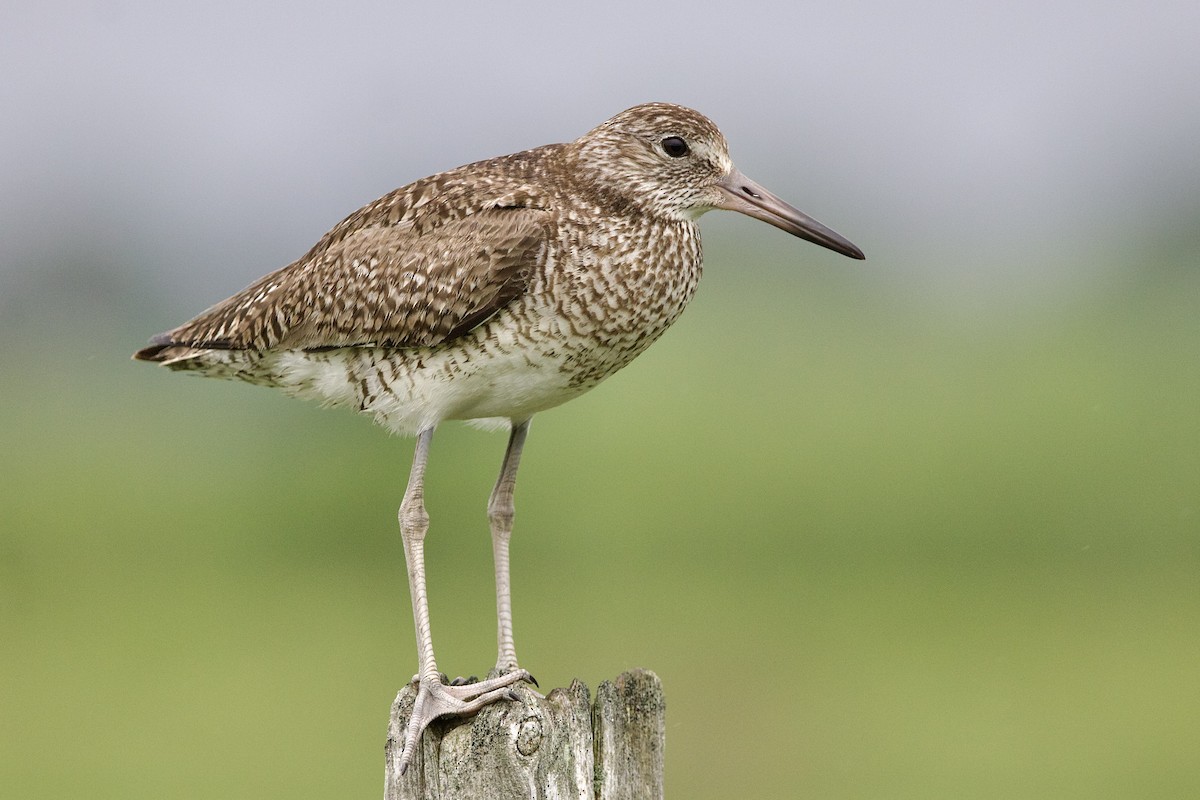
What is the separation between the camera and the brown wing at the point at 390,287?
8766mm

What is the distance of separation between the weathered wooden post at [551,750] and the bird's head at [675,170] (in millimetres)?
2785

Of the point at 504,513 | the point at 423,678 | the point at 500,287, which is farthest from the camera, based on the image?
the point at 504,513

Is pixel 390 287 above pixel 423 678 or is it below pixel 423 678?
above

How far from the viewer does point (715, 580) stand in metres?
19.8

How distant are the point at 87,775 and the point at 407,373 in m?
10.1

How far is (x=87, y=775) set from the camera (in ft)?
57.3

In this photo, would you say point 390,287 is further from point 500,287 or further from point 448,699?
point 448,699

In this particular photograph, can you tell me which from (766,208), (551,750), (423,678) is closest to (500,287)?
(766,208)

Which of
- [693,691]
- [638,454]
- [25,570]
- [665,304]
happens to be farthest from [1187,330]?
[665,304]

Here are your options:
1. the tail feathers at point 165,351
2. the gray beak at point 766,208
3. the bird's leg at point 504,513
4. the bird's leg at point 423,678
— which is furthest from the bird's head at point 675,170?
the tail feathers at point 165,351

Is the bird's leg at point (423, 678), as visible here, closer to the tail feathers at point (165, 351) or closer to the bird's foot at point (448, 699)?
the bird's foot at point (448, 699)

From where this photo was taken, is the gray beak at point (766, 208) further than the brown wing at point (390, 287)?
Yes

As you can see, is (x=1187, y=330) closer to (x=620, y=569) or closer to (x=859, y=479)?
(x=859, y=479)

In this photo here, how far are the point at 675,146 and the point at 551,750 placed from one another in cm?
350
